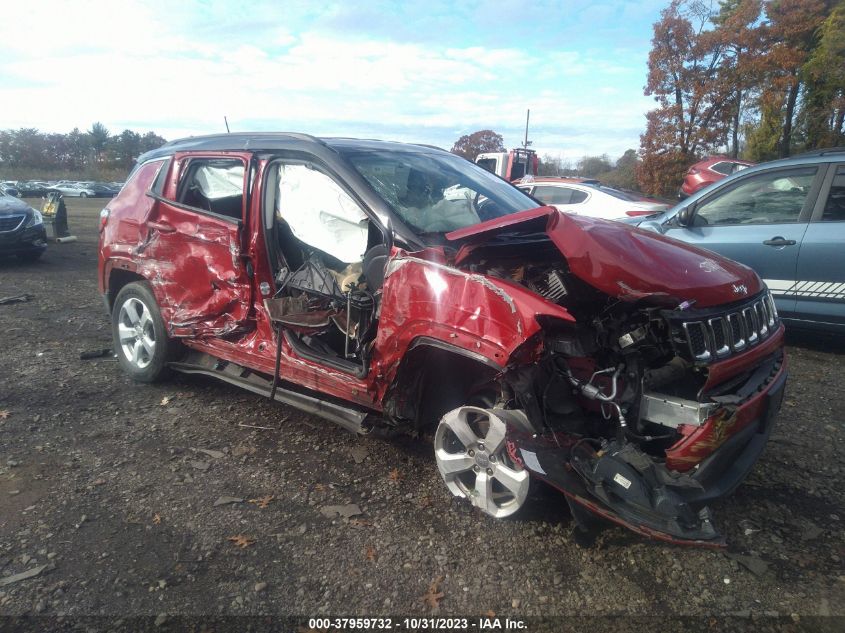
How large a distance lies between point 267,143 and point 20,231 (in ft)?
29.2

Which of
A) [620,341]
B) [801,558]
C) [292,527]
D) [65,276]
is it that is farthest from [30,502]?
[65,276]

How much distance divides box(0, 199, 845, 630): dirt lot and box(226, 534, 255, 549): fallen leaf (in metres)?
0.01

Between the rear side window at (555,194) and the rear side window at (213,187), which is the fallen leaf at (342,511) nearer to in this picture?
the rear side window at (213,187)

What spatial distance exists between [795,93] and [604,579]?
23241 millimetres

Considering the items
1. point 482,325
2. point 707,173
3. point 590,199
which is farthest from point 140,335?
point 707,173

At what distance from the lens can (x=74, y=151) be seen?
209 feet

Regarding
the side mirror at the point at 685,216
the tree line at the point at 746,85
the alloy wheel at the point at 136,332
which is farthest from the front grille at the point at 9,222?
the tree line at the point at 746,85

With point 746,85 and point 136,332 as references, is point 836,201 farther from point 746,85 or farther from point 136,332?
point 746,85

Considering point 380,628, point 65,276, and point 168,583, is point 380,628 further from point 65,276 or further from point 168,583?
point 65,276

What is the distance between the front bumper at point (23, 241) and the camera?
10172mm

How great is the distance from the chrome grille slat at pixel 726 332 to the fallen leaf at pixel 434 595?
4.82 feet

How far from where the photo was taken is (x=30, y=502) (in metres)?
3.08

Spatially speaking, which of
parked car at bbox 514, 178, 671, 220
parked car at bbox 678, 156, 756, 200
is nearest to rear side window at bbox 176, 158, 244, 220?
parked car at bbox 514, 178, 671, 220

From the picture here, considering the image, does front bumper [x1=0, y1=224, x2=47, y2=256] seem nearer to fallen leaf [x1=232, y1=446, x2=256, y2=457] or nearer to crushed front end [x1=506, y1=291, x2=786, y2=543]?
fallen leaf [x1=232, y1=446, x2=256, y2=457]
